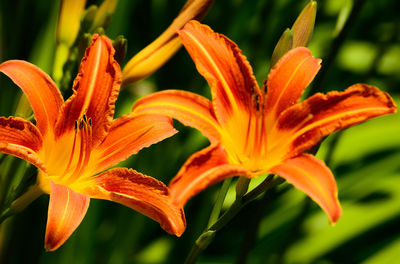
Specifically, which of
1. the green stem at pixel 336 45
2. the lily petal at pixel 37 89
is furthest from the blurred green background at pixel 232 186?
the lily petal at pixel 37 89

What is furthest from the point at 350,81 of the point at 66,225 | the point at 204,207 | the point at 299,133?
the point at 66,225

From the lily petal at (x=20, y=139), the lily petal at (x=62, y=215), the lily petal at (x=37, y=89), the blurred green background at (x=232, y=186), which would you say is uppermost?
the lily petal at (x=37, y=89)

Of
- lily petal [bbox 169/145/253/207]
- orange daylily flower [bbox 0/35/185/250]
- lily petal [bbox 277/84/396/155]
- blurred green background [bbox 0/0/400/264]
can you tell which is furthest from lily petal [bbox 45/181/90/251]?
blurred green background [bbox 0/0/400/264]

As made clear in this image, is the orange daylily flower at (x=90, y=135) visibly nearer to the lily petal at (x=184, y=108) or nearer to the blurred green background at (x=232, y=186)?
the lily petal at (x=184, y=108)

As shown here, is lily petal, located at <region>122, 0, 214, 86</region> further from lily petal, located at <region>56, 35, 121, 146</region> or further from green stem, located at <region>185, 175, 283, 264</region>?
green stem, located at <region>185, 175, 283, 264</region>

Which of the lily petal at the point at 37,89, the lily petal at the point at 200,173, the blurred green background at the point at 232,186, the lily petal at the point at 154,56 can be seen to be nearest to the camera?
the lily petal at the point at 200,173

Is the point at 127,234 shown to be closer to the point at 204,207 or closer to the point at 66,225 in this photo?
the point at 204,207
